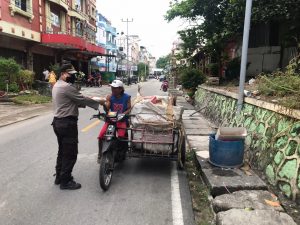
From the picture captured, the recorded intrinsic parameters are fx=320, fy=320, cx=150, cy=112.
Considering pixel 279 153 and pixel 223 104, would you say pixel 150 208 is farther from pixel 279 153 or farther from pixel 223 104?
pixel 223 104

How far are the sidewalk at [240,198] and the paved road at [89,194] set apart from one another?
44 centimetres

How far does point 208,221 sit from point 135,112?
2.60 metres

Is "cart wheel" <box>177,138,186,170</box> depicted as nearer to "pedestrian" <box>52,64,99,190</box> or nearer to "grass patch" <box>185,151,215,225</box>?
"grass patch" <box>185,151,215,225</box>

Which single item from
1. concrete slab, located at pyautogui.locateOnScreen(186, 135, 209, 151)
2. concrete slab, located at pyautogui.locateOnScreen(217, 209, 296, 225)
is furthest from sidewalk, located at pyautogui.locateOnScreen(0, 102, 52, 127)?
concrete slab, located at pyautogui.locateOnScreen(217, 209, 296, 225)

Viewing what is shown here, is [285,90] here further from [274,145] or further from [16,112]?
[16,112]

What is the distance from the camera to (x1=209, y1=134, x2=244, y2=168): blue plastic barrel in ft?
18.9

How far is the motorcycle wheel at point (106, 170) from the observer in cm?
490

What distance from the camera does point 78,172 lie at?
5961mm

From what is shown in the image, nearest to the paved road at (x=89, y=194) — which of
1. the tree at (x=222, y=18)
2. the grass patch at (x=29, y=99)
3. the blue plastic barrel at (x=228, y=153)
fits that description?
the blue plastic barrel at (x=228, y=153)

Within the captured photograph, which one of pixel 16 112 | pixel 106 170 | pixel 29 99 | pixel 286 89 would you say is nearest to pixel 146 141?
pixel 106 170

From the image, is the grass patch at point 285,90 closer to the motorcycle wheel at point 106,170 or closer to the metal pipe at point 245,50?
the metal pipe at point 245,50

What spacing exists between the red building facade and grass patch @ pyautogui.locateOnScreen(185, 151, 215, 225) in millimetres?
16512

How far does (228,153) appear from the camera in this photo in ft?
18.9

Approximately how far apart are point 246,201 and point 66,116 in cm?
294
